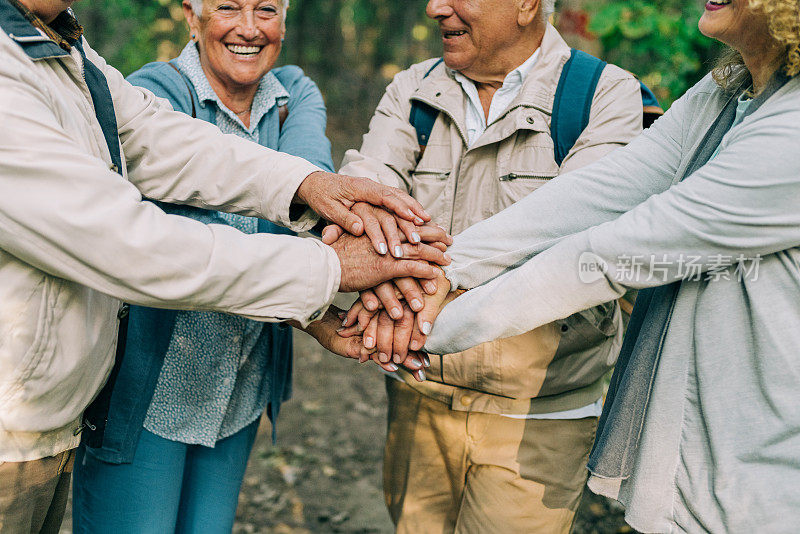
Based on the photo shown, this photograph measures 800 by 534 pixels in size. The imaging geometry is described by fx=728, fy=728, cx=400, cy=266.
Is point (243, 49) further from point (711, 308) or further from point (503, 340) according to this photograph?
point (711, 308)

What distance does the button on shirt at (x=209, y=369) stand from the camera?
8.31 ft

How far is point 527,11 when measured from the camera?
266 centimetres

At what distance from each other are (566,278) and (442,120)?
99 cm

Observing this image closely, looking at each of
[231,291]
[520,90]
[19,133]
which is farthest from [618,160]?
[19,133]

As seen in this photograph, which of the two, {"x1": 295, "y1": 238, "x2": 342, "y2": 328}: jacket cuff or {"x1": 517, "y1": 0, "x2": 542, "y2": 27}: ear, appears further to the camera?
{"x1": 517, "y1": 0, "x2": 542, "y2": 27}: ear

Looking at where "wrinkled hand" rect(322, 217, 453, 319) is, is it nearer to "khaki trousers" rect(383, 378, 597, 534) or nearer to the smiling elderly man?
the smiling elderly man

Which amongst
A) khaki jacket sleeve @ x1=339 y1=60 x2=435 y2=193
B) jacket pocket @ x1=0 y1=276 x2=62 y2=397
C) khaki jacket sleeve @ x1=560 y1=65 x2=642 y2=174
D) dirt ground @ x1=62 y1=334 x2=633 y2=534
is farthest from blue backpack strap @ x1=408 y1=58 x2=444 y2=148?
dirt ground @ x1=62 y1=334 x2=633 y2=534

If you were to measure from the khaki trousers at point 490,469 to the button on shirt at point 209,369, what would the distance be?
23.2 inches

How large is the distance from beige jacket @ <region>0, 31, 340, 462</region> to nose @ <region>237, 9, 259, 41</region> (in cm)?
62

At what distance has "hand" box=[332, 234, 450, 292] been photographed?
2.37 m

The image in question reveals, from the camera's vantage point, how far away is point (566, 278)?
193 centimetres

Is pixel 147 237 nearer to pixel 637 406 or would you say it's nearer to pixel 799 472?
pixel 637 406

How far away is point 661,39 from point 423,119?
2327mm

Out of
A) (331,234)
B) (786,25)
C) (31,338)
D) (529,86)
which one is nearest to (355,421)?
(331,234)
